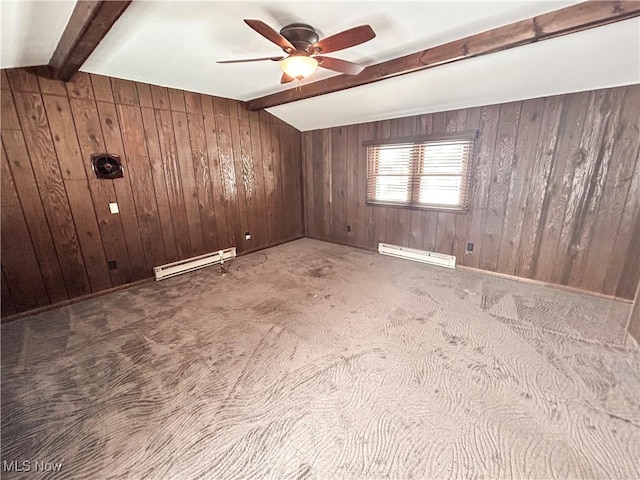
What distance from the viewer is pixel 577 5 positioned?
5.51ft

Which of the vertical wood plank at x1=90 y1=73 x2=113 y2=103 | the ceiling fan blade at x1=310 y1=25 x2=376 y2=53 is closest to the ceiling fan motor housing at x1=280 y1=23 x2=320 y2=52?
the ceiling fan blade at x1=310 y1=25 x2=376 y2=53

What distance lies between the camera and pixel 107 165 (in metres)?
2.93

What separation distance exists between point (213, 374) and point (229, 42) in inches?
101

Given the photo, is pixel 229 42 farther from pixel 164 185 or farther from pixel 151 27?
pixel 164 185

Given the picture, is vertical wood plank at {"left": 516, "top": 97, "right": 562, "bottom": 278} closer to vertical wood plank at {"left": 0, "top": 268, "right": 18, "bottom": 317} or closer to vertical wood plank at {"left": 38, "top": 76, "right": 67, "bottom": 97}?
vertical wood plank at {"left": 38, "top": 76, "right": 67, "bottom": 97}

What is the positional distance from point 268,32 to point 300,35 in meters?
0.40

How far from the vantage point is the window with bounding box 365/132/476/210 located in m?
3.46

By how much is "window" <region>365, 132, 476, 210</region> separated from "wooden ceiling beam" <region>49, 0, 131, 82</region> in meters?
3.36

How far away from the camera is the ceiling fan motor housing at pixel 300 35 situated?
6.18 feet

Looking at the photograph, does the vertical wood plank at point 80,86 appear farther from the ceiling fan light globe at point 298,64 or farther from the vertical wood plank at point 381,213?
the vertical wood plank at point 381,213

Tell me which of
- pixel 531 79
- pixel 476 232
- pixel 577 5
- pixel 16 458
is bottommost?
pixel 16 458

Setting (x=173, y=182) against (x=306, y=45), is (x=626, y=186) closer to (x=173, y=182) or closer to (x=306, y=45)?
(x=306, y=45)

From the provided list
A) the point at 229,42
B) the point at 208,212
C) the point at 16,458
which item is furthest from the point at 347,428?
the point at 208,212

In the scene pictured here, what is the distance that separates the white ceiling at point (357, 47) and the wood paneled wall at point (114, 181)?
0.97 ft
